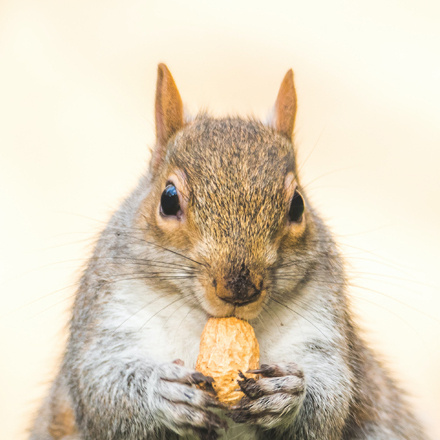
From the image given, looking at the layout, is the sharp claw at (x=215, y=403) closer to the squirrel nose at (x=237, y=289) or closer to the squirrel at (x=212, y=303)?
the squirrel at (x=212, y=303)

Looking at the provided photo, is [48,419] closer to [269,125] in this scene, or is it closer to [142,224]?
[142,224]

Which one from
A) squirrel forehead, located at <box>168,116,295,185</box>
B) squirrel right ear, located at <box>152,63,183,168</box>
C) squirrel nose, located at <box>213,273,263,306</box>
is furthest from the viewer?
squirrel right ear, located at <box>152,63,183,168</box>

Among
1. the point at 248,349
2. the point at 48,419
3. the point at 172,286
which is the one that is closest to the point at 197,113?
the point at 172,286

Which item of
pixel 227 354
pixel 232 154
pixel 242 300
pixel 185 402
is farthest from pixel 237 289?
pixel 232 154

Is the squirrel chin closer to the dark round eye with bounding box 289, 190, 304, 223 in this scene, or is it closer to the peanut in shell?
the peanut in shell

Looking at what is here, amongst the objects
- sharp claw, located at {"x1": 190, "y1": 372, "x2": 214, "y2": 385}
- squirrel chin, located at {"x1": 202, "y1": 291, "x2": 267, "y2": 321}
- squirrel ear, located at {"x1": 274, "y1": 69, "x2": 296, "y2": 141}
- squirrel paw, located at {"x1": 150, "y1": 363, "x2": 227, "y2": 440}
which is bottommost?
squirrel paw, located at {"x1": 150, "y1": 363, "x2": 227, "y2": 440}

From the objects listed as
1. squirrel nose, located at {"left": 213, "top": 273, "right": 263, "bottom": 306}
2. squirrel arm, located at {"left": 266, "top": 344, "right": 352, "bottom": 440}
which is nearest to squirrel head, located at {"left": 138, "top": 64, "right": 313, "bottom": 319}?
squirrel nose, located at {"left": 213, "top": 273, "right": 263, "bottom": 306}

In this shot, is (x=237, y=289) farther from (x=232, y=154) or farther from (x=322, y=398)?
(x=322, y=398)

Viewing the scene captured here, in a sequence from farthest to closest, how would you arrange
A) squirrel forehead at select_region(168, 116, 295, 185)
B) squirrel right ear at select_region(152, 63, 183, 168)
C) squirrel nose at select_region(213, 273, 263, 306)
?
squirrel right ear at select_region(152, 63, 183, 168) < squirrel forehead at select_region(168, 116, 295, 185) < squirrel nose at select_region(213, 273, 263, 306)
